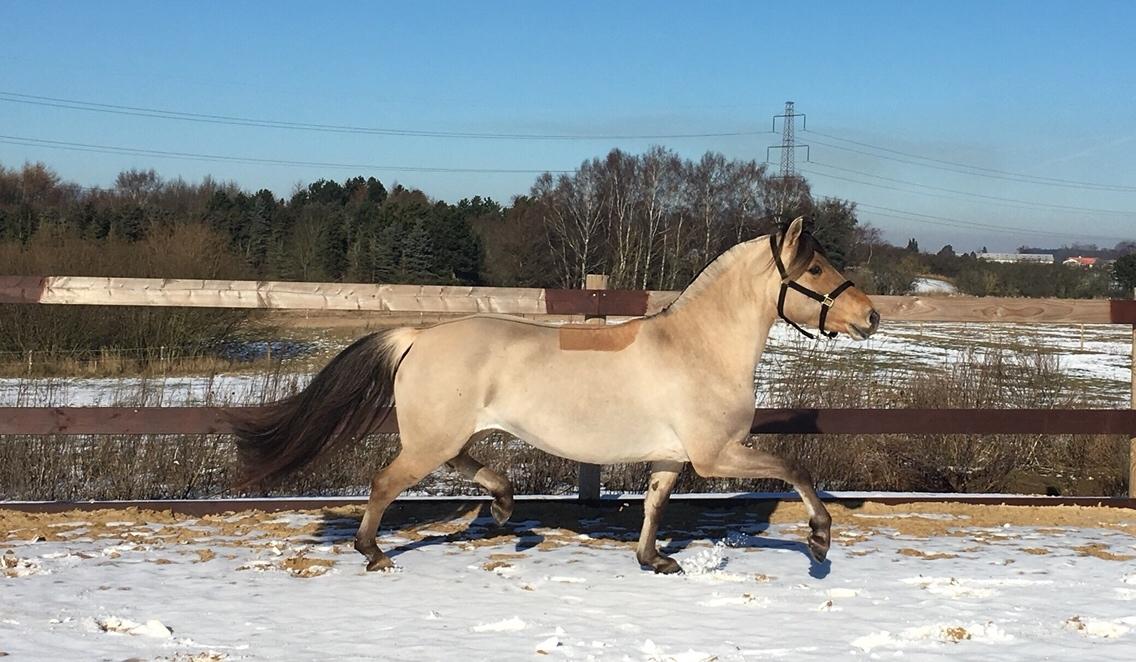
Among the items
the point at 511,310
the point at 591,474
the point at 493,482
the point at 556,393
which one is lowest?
the point at 591,474

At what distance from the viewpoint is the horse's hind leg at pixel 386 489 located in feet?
17.3

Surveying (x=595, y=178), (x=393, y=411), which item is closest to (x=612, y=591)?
(x=393, y=411)

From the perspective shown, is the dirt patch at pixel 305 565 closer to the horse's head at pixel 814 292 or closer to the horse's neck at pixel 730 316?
the horse's neck at pixel 730 316

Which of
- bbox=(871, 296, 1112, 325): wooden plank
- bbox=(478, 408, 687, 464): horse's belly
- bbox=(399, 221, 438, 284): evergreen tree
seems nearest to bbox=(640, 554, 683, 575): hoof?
bbox=(478, 408, 687, 464): horse's belly

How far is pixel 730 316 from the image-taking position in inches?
208

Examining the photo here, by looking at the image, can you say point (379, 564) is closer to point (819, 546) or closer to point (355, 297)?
point (355, 297)

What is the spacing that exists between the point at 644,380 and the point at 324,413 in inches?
68.0

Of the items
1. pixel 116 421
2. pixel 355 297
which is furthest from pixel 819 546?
pixel 116 421

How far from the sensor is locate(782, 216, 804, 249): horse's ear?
511 cm

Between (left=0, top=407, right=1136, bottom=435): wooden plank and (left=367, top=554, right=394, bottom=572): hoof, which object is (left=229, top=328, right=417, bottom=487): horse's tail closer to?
(left=367, top=554, right=394, bottom=572): hoof

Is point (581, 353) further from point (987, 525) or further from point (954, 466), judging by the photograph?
point (954, 466)

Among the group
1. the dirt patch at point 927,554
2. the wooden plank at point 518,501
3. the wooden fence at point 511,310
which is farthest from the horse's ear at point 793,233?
the wooden plank at point 518,501

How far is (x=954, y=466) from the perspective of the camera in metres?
8.91

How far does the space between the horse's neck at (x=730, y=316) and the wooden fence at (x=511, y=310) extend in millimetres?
1455
